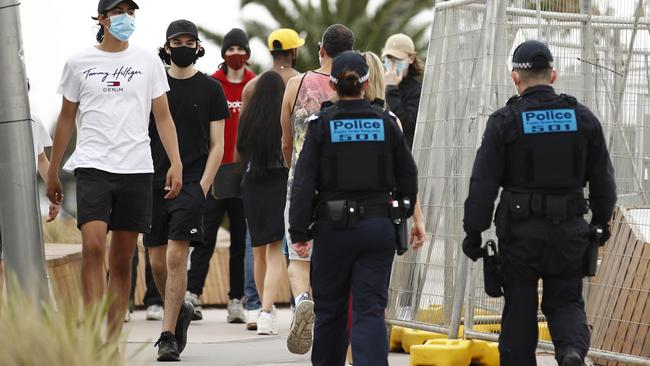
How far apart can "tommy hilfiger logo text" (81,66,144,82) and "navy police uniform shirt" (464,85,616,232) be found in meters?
2.23

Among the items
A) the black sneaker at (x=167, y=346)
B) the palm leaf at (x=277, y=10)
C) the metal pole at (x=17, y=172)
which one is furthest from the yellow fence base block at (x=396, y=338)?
→ the palm leaf at (x=277, y=10)

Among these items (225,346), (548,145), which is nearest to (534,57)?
(548,145)

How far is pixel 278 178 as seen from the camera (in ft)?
35.7

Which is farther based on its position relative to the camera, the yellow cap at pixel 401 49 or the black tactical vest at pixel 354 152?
the yellow cap at pixel 401 49

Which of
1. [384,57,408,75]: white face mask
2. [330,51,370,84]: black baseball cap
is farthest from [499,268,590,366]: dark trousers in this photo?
[384,57,408,75]: white face mask

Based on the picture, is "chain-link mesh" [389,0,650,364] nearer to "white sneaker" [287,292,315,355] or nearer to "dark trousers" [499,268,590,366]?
"white sneaker" [287,292,315,355]

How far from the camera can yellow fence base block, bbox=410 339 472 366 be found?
8.28 metres

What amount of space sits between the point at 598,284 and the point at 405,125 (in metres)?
3.28

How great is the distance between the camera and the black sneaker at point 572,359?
6.85m

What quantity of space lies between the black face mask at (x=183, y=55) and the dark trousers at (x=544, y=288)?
3068 millimetres

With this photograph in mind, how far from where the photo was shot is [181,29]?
9.28 metres

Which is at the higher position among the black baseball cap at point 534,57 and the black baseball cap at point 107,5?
the black baseball cap at point 107,5

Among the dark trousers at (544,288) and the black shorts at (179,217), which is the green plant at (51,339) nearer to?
the dark trousers at (544,288)

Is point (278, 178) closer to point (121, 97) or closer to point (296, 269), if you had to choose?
point (296, 269)
